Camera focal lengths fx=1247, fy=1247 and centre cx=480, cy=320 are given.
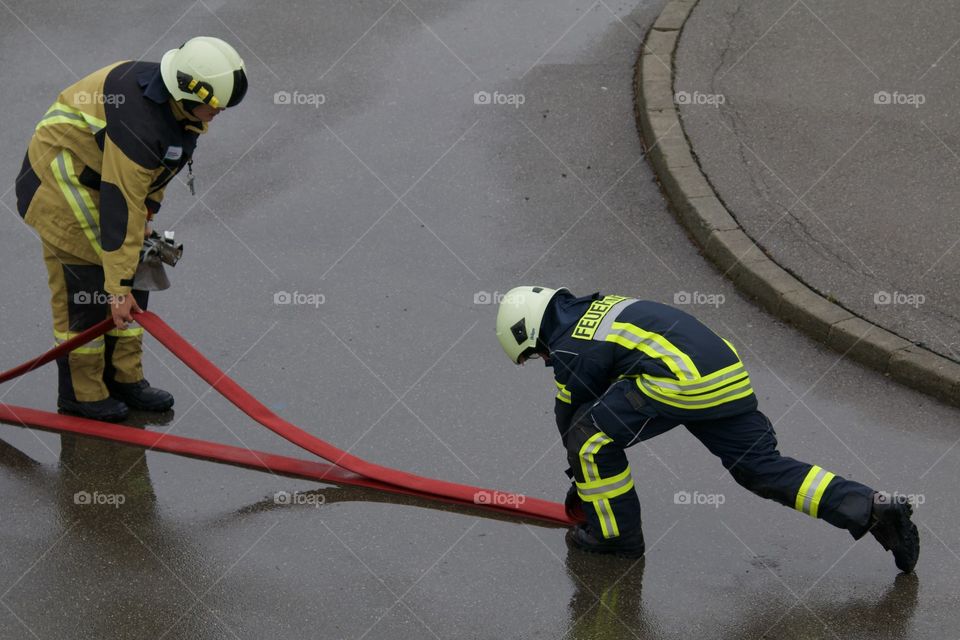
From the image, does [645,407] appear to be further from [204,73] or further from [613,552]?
[204,73]

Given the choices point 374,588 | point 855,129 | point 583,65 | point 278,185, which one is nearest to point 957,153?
point 855,129

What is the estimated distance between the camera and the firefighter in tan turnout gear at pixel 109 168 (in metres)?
5.26

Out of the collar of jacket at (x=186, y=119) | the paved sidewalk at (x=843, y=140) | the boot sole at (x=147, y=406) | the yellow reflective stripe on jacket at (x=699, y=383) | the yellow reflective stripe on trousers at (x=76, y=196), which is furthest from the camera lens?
the paved sidewalk at (x=843, y=140)

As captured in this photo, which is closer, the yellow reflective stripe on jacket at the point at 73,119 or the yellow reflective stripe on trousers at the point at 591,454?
the yellow reflective stripe on trousers at the point at 591,454

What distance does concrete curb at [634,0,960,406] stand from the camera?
6.25 metres

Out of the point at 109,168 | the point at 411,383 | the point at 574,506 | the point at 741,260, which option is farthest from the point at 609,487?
the point at 109,168

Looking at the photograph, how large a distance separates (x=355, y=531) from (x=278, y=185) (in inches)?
119

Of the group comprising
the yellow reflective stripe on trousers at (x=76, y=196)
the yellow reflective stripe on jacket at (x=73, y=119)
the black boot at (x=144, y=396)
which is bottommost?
the black boot at (x=144, y=396)

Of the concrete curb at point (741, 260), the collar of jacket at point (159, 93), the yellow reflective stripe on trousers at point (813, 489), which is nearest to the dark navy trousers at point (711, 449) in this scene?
the yellow reflective stripe on trousers at point (813, 489)

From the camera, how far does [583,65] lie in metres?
8.89

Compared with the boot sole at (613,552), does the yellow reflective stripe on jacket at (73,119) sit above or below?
above

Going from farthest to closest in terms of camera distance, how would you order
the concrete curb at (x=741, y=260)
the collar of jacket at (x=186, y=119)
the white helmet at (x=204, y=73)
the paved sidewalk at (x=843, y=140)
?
the paved sidewalk at (x=843, y=140), the concrete curb at (x=741, y=260), the collar of jacket at (x=186, y=119), the white helmet at (x=204, y=73)

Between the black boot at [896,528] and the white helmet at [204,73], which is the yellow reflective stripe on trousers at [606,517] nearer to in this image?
the black boot at [896,528]

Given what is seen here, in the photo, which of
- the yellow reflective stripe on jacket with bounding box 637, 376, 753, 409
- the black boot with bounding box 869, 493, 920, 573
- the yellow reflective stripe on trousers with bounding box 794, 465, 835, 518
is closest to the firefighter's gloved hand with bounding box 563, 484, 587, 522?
the yellow reflective stripe on jacket with bounding box 637, 376, 753, 409
